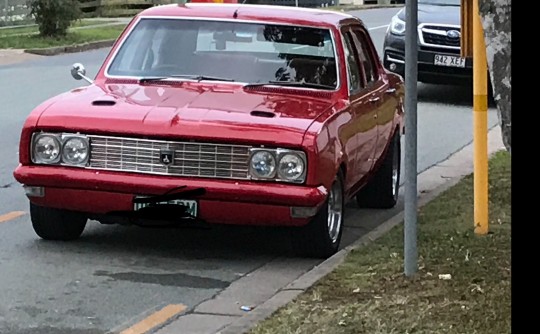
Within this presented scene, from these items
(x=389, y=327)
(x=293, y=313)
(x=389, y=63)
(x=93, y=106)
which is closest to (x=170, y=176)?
(x=93, y=106)

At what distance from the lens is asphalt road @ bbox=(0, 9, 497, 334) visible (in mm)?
6074

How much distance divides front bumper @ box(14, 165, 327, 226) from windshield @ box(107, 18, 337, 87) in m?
1.23

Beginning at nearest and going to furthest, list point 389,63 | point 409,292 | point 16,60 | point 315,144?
1. point 409,292
2. point 315,144
3. point 389,63
4. point 16,60

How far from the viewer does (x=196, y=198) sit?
269 inches

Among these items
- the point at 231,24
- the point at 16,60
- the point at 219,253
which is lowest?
the point at 16,60

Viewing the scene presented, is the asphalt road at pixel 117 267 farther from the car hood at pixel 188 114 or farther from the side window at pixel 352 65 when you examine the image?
the side window at pixel 352 65

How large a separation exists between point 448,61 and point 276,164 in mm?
10379

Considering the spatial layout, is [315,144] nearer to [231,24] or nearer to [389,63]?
[231,24]

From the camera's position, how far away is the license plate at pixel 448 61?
54.4 feet

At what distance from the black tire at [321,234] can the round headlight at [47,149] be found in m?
1.57

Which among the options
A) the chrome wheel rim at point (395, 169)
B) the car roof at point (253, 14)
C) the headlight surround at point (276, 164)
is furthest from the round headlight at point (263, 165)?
the chrome wheel rim at point (395, 169)

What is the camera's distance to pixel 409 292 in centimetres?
604

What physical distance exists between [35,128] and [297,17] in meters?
2.20
